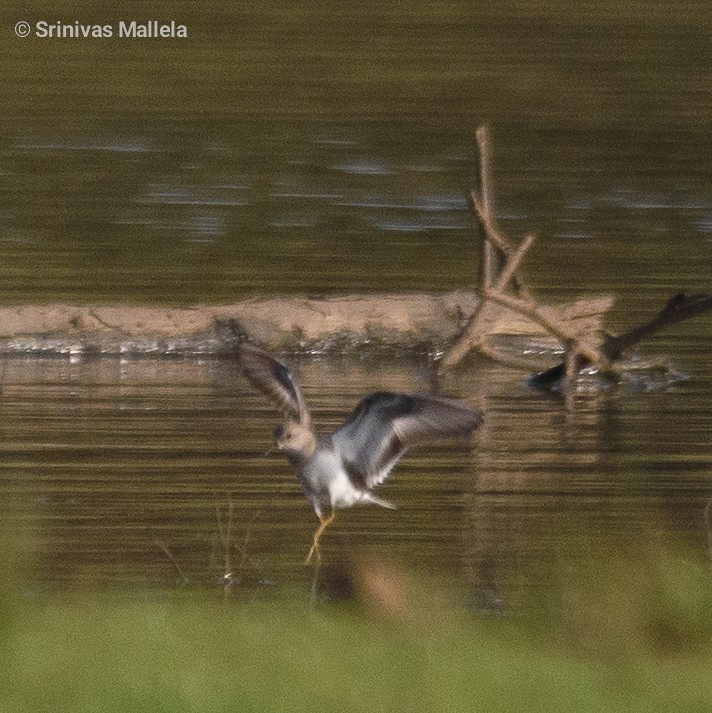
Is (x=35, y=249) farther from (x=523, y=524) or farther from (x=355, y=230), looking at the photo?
(x=523, y=524)

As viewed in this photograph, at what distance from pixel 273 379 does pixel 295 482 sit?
2486 millimetres

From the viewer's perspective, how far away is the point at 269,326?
524 inches

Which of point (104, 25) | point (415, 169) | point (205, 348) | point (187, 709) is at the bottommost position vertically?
point (187, 709)

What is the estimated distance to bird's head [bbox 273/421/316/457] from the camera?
6941mm

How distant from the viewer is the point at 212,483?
9.17 metres

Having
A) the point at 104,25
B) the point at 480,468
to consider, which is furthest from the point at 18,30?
A: the point at 480,468

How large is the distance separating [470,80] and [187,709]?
73.3 feet

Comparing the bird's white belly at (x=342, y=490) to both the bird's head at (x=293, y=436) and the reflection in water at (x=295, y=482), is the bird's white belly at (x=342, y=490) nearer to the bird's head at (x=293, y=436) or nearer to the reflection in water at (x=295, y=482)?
the bird's head at (x=293, y=436)

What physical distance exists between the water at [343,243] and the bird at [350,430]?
0.38 m

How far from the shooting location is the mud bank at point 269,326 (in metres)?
13.3

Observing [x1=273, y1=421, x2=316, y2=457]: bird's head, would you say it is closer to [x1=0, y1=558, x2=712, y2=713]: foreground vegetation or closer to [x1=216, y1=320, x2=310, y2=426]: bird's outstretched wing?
[x1=216, y1=320, x2=310, y2=426]: bird's outstretched wing

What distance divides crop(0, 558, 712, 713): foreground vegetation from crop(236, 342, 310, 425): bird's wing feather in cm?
112

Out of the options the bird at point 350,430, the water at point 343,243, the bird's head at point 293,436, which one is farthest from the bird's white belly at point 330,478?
the water at point 343,243

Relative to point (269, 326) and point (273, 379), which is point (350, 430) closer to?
point (273, 379)
